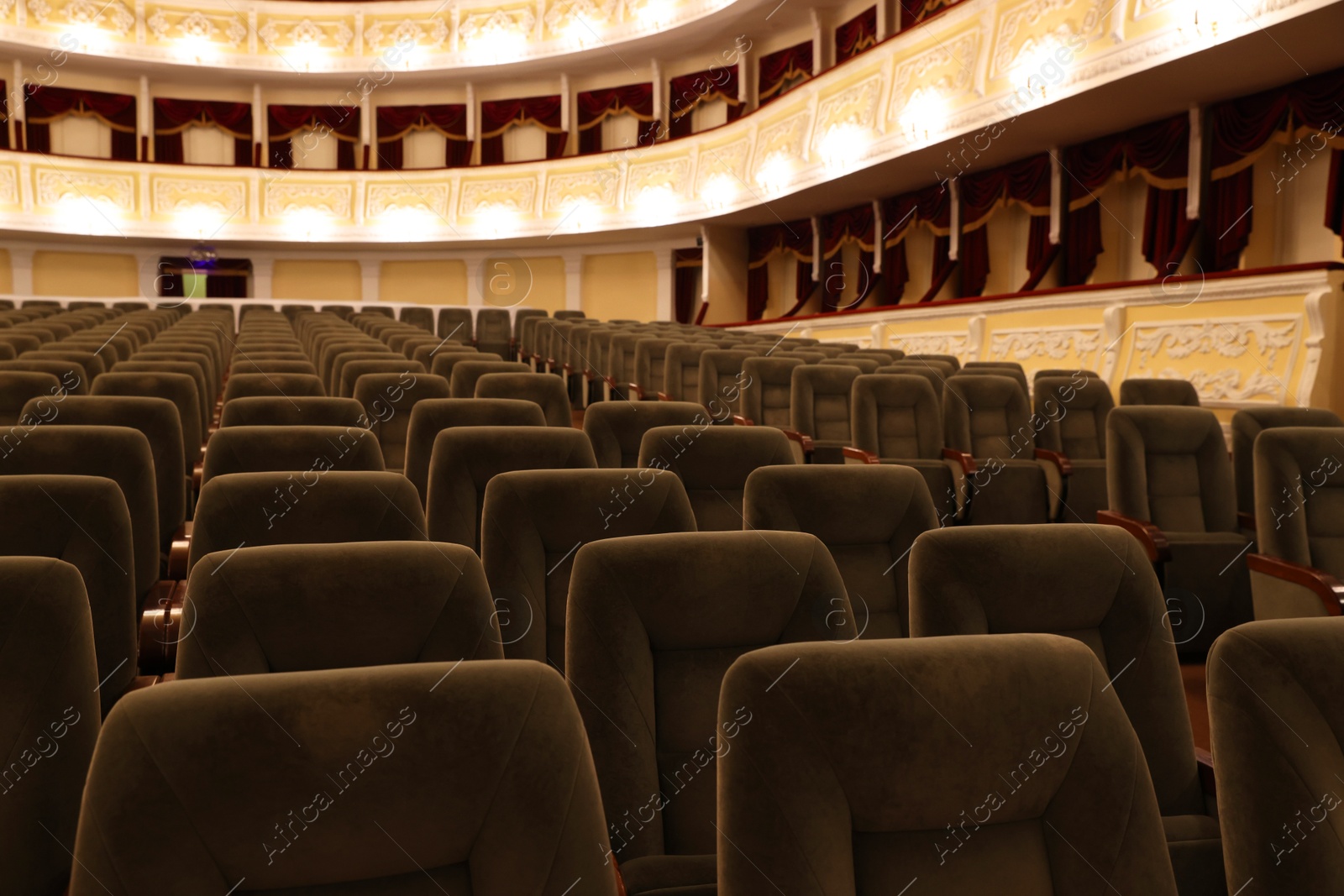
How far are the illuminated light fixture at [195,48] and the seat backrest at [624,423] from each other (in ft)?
32.4

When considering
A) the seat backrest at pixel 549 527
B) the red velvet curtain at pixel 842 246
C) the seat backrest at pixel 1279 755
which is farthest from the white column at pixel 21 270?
the seat backrest at pixel 1279 755

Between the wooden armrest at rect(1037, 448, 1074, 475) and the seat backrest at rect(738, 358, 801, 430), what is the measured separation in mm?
856

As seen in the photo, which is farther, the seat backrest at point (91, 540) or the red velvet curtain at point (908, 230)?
the red velvet curtain at point (908, 230)

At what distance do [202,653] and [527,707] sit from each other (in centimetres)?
39

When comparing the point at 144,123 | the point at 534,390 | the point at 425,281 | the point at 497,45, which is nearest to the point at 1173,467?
the point at 534,390

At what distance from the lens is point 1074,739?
737 millimetres

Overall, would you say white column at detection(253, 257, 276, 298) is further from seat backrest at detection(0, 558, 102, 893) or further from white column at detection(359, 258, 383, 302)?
seat backrest at detection(0, 558, 102, 893)

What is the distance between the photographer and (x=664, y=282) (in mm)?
9859

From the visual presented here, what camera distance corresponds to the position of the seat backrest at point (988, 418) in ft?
9.64

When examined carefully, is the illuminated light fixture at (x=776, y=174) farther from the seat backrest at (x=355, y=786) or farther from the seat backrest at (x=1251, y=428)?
the seat backrest at (x=355, y=786)

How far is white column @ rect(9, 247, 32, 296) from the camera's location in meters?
9.70

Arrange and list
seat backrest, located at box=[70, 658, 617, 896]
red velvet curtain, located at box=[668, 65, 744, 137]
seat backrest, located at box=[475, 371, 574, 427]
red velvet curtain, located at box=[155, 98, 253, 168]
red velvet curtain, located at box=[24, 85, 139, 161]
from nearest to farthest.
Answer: seat backrest, located at box=[70, 658, 617, 896] → seat backrest, located at box=[475, 371, 574, 427] → red velvet curtain, located at box=[668, 65, 744, 137] → red velvet curtain, located at box=[24, 85, 139, 161] → red velvet curtain, located at box=[155, 98, 253, 168]

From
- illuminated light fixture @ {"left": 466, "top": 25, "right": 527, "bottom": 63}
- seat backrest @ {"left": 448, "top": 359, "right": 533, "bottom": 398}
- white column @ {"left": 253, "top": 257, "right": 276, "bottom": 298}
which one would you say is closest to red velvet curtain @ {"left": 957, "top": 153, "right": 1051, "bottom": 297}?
seat backrest @ {"left": 448, "top": 359, "right": 533, "bottom": 398}

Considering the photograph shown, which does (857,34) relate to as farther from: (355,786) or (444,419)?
(355,786)
